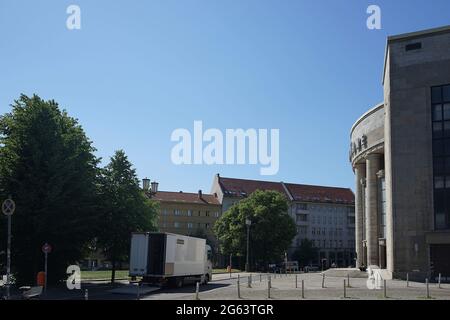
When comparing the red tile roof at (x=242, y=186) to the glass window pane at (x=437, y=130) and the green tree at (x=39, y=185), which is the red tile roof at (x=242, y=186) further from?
the green tree at (x=39, y=185)

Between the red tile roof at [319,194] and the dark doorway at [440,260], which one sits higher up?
the red tile roof at [319,194]

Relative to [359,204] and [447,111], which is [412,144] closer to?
[447,111]

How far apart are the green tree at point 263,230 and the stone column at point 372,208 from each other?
73.7 ft

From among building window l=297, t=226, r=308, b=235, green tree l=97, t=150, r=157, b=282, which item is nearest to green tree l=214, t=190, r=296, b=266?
building window l=297, t=226, r=308, b=235

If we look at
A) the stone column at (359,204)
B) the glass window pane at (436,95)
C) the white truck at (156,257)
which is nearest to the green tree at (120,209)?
the white truck at (156,257)

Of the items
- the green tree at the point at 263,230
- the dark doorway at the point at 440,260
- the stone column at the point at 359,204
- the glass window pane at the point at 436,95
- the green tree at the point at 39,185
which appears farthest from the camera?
the green tree at the point at 263,230

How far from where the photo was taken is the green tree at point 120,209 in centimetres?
3825

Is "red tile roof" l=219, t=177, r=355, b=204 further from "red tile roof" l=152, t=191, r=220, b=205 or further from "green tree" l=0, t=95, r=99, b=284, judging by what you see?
"green tree" l=0, t=95, r=99, b=284

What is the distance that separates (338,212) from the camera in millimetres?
131500

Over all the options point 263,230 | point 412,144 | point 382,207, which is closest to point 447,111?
point 412,144

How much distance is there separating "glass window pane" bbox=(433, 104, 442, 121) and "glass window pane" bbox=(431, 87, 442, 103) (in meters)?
0.46

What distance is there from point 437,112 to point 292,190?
82.3m
